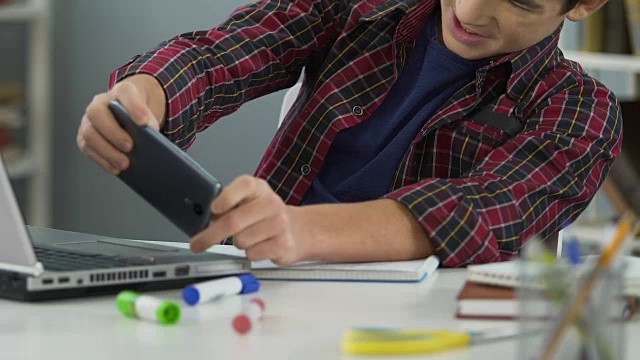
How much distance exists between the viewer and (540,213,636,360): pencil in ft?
2.36

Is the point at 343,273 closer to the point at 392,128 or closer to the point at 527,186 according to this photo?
the point at 527,186

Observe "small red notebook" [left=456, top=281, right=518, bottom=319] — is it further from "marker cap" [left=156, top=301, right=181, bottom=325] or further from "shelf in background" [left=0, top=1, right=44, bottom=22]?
"shelf in background" [left=0, top=1, right=44, bottom=22]

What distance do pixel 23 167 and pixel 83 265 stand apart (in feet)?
8.25

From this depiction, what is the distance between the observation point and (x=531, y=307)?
2.52 ft

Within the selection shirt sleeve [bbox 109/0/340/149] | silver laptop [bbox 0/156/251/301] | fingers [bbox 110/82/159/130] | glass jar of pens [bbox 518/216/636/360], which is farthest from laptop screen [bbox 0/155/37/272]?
shirt sleeve [bbox 109/0/340/149]

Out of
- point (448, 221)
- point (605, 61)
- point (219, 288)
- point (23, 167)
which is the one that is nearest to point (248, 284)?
point (219, 288)

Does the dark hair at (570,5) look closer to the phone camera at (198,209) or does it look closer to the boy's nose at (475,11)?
the boy's nose at (475,11)

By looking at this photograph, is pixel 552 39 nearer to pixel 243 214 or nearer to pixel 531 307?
pixel 243 214

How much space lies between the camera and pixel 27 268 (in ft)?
3.49

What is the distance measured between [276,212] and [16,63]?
271 centimetres

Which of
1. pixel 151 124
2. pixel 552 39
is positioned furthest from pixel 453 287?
pixel 552 39

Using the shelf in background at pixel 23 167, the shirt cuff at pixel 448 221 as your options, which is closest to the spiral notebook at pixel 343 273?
the shirt cuff at pixel 448 221

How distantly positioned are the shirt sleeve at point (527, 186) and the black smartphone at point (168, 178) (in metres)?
0.31

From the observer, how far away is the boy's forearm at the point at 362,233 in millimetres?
1325
